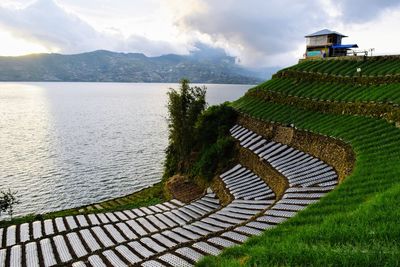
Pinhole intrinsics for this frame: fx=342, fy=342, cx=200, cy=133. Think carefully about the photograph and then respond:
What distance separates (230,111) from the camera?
61.4m

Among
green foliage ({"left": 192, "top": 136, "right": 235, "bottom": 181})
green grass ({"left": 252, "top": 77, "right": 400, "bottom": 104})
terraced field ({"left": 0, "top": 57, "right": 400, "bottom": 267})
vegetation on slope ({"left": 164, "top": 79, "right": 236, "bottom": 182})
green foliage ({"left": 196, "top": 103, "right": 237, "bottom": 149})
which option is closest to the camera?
terraced field ({"left": 0, "top": 57, "right": 400, "bottom": 267})

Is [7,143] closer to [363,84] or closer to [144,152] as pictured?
[144,152]

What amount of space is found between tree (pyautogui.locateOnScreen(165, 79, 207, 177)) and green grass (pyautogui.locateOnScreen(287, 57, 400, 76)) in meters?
20.4

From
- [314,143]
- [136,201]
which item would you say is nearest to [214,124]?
[136,201]

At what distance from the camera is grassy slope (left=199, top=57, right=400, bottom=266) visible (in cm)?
1028

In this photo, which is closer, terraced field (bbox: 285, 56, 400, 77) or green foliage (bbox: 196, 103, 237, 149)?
terraced field (bbox: 285, 56, 400, 77)

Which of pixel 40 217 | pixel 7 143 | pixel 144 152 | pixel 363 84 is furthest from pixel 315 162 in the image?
pixel 7 143

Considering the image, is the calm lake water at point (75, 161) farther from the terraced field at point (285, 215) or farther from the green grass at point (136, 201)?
the terraced field at point (285, 215)

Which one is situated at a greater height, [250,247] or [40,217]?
[250,247]

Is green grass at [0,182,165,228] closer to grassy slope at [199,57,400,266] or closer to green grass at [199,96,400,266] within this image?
green grass at [199,96,400,266]

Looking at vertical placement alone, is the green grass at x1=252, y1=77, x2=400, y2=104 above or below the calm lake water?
above

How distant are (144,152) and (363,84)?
Answer: 66359mm

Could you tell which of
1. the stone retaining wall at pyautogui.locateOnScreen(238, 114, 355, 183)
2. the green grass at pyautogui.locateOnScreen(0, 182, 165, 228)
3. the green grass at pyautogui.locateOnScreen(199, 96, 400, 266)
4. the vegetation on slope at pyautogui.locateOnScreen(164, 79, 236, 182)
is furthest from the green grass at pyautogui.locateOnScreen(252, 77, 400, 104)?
the green grass at pyautogui.locateOnScreen(0, 182, 165, 228)

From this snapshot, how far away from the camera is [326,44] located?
7194cm
